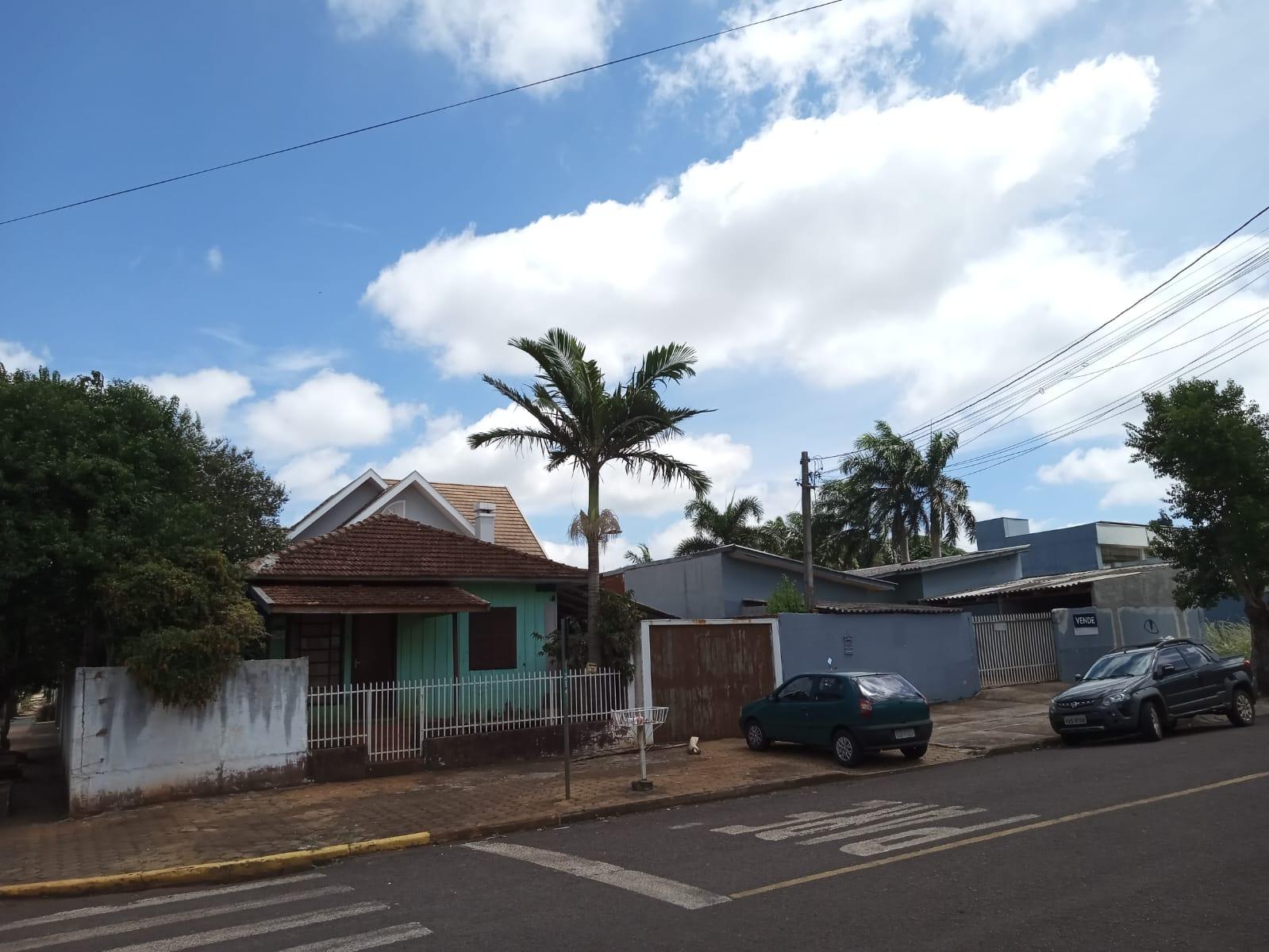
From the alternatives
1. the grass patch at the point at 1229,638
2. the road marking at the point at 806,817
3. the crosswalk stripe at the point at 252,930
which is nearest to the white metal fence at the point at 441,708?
the road marking at the point at 806,817

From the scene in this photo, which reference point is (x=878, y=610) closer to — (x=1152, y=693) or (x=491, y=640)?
(x=1152, y=693)

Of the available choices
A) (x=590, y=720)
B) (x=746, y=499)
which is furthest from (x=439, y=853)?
(x=746, y=499)

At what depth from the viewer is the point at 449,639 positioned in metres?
17.7

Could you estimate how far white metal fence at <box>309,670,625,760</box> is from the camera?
13203 mm

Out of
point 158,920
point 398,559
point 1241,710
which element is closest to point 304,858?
point 158,920

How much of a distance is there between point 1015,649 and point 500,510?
16.4 meters

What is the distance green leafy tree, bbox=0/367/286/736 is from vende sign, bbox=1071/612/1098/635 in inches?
830

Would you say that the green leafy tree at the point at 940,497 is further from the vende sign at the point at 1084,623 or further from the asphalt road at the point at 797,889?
the asphalt road at the point at 797,889

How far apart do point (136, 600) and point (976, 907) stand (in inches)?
400

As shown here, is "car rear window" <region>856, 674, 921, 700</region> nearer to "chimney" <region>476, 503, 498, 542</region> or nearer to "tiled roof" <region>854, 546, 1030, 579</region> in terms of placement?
"chimney" <region>476, 503, 498, 542</region>

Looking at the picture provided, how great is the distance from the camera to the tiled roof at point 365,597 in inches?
570

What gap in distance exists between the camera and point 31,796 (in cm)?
1331

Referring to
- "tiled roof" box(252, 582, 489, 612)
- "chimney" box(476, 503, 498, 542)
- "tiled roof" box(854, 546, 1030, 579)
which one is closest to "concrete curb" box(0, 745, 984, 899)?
"tiled roof" box(252, 582, 489, 612)

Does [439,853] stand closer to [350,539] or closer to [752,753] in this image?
[752,753]
